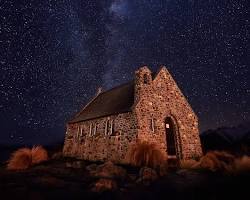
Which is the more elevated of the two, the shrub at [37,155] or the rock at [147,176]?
the shrub at [37,155]

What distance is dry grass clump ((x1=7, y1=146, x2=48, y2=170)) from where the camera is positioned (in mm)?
14711

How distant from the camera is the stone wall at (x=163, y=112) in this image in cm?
1622

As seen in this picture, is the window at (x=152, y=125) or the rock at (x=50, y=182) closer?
the rock at (x=50, y=182)

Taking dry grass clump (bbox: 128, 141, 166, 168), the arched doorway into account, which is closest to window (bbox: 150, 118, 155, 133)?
the arched doorway

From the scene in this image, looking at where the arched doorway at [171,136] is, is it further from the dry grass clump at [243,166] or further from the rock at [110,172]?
the dry grass clump at [243,166]

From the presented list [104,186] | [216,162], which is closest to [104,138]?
[104,186]

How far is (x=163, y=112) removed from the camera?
17875 millimetres

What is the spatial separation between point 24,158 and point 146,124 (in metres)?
10.8

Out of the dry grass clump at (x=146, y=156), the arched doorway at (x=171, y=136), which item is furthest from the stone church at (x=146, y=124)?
the dry grass clump at (x=146, y=156)

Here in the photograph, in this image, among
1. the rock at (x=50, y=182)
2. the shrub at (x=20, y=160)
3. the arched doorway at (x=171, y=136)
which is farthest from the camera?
the arched doorway at (x=171, y=136)

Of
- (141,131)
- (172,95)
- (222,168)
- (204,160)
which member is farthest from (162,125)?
(222,168)

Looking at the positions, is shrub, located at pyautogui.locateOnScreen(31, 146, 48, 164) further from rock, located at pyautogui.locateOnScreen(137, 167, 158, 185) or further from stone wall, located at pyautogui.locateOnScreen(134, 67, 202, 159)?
rock, located at pyautogui.locateOnScreen(137, 167, 158, 185)

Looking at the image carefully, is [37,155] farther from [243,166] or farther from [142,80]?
[243,166]

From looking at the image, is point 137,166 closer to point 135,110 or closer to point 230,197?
point 135,110
